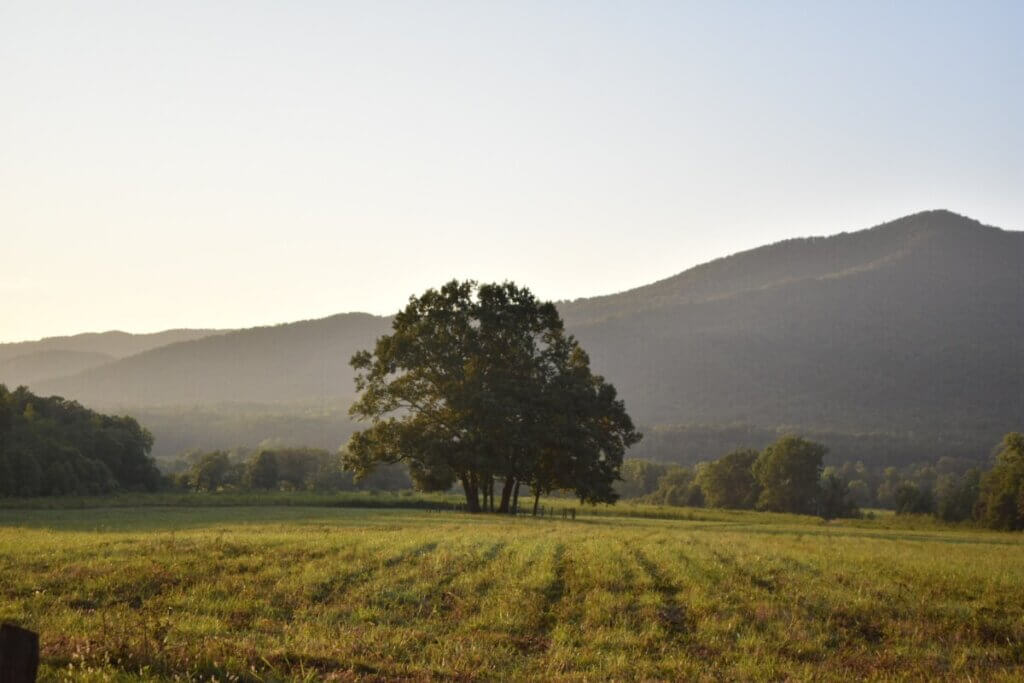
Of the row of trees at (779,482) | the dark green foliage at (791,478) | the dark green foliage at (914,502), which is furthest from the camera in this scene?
the dark green foliage at (914,502)

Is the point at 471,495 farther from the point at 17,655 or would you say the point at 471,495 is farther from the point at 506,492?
the point at 17,655

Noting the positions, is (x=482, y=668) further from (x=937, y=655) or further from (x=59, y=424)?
(x=59, y=424)

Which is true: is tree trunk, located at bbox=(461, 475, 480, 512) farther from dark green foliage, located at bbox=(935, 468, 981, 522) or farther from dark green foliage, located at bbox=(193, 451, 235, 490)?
dark green foliage, located at bbox=(935, 468, 981, 522)

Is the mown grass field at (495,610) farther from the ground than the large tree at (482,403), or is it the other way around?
the large tree at (482,403)

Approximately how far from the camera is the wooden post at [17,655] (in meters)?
6.98

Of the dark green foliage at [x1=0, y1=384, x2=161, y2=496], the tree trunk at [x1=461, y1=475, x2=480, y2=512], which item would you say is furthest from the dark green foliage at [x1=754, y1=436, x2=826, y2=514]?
the dark green foliage at [x1=0, y1=384, x2=161, y2=496]

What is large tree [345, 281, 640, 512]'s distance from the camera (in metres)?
58.2

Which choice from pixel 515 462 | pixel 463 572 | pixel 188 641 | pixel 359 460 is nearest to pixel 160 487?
pixel 359 460

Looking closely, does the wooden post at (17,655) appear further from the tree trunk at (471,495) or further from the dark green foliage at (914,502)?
the dark green foliage at (914,502)

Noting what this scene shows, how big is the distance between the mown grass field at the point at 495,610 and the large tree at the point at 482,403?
2971 cm

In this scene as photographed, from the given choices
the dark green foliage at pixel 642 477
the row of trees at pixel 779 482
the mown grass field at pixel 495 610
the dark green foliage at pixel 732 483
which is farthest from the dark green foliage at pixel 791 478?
the mown grass field at pixel 495 610

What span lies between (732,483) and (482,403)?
245ft

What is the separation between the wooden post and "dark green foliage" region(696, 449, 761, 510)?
119 meters

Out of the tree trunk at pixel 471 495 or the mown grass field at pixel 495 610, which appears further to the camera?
the tree trunk at pixel 471 495
